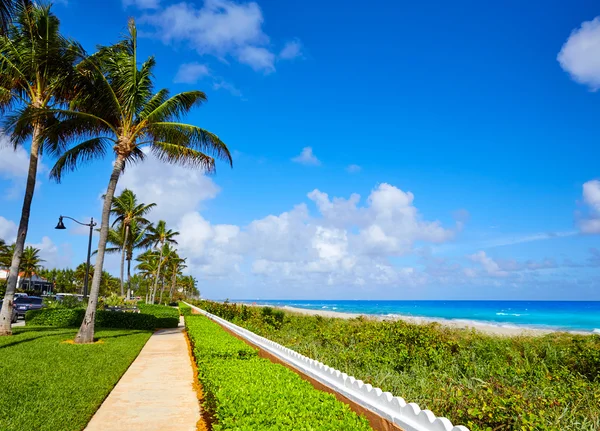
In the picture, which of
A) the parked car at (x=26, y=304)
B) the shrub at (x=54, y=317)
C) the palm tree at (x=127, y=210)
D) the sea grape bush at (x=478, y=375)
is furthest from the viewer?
the palm tree at (x=127, y=210)

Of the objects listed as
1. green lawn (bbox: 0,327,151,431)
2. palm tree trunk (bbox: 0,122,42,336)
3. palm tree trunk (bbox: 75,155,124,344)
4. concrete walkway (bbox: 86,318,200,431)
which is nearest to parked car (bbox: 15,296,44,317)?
palm tree trunk (bbox: 0,122,42,336)

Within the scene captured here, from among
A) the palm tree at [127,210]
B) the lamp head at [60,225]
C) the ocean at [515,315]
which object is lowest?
the ocean at [515,315]

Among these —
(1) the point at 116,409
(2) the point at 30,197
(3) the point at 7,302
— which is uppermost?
(2) the point at 30,197

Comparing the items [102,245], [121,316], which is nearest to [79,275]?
[121,316]

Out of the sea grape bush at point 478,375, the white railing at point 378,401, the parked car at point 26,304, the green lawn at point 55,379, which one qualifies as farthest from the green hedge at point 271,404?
the parked car at point 26,304

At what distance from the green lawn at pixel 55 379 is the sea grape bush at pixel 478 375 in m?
3.86

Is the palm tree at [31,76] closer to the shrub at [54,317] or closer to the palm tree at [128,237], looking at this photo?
the shrub at [54,317]

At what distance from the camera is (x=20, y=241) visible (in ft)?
48.2

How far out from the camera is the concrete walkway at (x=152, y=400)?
5.86 meters

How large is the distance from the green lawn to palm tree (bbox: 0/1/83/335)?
380cm

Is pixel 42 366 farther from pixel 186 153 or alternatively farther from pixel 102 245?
pixel 186 153

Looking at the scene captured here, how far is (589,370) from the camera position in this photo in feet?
23.8

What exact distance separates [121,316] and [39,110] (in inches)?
418

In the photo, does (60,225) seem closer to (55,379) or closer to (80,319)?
(80,319)
